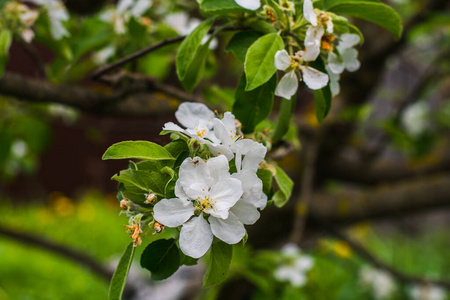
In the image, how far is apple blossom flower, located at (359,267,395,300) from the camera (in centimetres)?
258

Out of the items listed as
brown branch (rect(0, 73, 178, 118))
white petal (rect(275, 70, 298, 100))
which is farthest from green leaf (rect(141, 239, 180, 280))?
brown branch (rect(0, 73, 178, 118))

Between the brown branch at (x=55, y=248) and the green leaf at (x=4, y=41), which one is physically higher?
the green leaf at (x=4, y=41)

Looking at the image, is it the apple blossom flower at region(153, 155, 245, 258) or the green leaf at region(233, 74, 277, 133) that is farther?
the green leaf at region(233, 74, 277, 133)

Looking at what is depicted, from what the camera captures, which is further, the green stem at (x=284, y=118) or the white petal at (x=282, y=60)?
the green stem at (x=284, y=118)

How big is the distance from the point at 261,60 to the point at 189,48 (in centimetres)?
15

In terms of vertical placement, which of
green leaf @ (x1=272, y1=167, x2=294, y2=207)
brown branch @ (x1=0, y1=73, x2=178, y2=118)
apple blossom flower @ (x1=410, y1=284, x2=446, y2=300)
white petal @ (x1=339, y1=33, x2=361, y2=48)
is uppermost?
white petal @ (x1=339, y1=33, x2=361, y2=48)

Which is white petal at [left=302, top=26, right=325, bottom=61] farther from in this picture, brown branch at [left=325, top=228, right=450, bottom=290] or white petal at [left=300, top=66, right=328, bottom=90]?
brown branch at [left=325, top=228, right=450, bottom=290]

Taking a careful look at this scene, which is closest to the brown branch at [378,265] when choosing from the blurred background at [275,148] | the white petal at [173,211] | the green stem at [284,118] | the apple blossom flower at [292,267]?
the blurred background at [275,148]

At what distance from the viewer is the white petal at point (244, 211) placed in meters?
0.55

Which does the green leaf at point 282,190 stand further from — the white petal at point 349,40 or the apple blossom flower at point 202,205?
the white petal at point 349,40

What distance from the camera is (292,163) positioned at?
2049mm

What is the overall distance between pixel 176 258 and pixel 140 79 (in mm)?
571

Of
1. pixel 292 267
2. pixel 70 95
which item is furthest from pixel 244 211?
pixel 292 267

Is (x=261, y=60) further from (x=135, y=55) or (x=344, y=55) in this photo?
(x=135, y=55)
